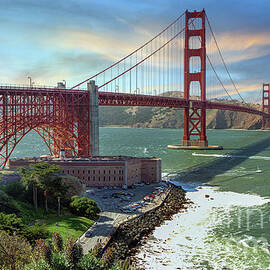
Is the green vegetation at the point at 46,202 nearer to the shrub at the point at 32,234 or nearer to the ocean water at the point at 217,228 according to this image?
the shrub at the point at 32,234

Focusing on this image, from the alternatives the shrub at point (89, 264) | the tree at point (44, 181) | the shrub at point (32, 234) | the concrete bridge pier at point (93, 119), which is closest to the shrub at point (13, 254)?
the shrub at point (89, 264)

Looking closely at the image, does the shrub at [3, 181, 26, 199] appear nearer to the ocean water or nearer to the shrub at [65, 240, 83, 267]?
the ocean water

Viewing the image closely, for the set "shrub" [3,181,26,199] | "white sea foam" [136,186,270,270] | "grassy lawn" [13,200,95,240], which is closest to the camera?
"white sea foam" [136,186,270,270]

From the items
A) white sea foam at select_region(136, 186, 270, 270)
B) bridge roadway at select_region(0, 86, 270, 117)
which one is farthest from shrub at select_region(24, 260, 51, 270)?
bridge roadway at select_region(0, 86, 270, 117)

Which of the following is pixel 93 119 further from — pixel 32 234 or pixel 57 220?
pixel 32 234

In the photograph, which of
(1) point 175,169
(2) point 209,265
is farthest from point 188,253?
(1) point 175,169
